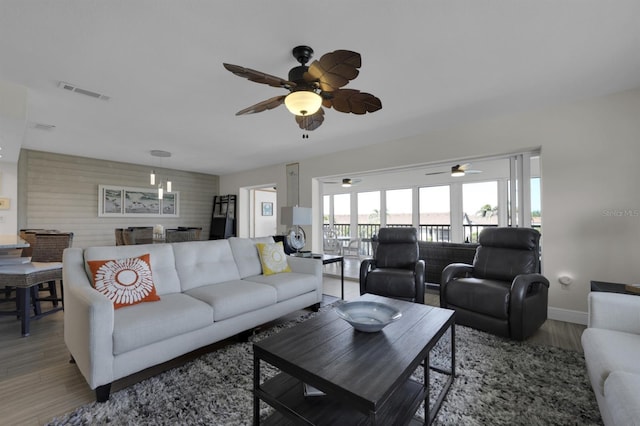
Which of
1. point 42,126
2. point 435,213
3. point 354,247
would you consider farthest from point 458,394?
point 354,247

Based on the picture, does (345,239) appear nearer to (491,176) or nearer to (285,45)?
(491,176)

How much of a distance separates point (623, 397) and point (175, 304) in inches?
102

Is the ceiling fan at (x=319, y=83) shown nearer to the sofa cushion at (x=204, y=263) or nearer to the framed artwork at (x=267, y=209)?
the sofa cushion at (x=204, y=263)

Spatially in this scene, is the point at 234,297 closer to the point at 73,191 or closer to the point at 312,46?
the point at 312,46

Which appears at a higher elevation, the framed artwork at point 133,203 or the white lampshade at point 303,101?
the white lampshade at point 303,101

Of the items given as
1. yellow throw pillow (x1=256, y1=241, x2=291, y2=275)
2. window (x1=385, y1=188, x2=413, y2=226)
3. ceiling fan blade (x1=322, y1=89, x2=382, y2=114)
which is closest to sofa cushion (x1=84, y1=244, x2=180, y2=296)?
yellow throw pillow (x1=256, y1=241, x2=291, y2=275)

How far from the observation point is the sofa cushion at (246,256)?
3240 mm

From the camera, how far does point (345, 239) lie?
8.48m

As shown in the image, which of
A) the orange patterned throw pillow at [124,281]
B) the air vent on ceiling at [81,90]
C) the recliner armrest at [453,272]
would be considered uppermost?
the air vent on ceiling at [81,90]

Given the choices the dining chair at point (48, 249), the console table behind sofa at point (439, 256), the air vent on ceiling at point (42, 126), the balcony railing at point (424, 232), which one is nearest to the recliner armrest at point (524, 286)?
the console table behind sofa at point (439, 256)

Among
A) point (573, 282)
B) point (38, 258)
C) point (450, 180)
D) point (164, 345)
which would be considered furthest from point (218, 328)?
point (450, 180)

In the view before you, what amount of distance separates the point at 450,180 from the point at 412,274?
4359mm

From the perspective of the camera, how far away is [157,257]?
260 centimetres

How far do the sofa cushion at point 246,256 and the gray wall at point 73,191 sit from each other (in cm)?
450
